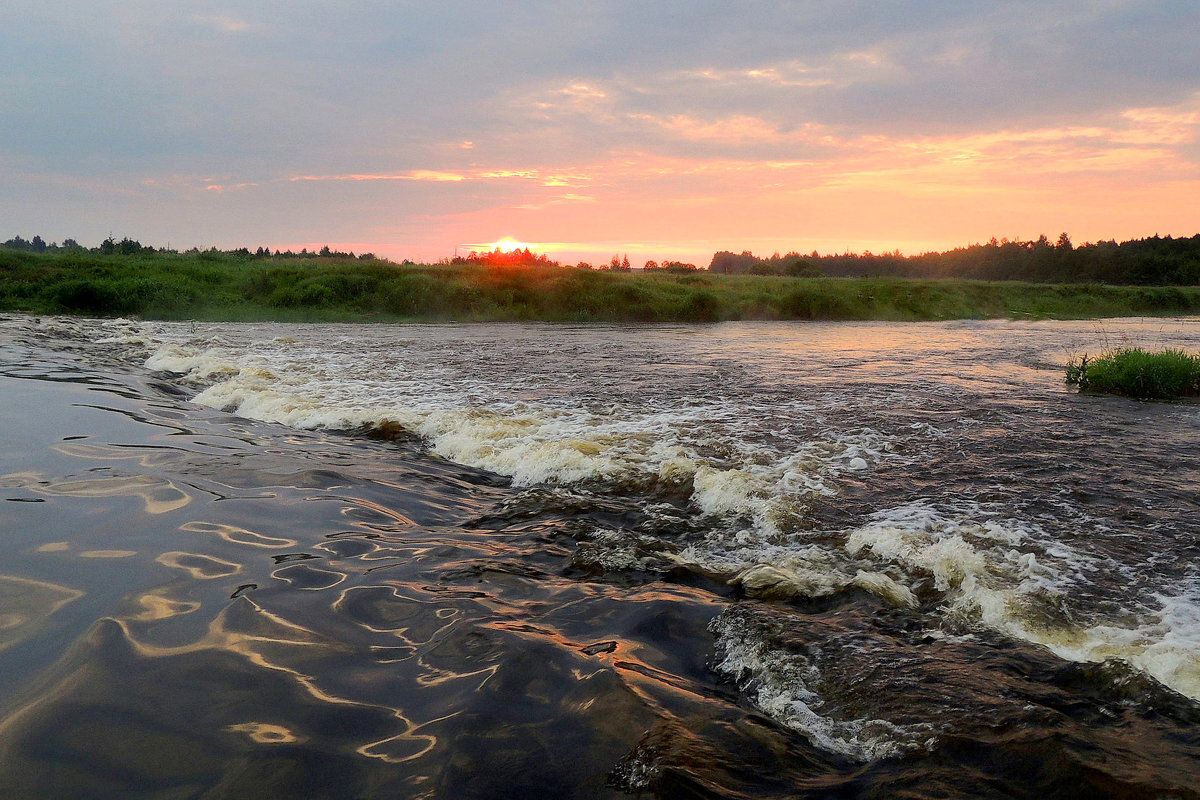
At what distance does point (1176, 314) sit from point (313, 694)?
57208 mm

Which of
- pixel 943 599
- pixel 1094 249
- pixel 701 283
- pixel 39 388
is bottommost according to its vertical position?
pixel 943 599

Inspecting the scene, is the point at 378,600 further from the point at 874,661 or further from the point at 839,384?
the point at 839,384

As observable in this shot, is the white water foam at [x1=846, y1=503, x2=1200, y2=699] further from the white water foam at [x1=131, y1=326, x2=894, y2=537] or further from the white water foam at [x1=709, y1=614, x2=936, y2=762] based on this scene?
the white water foam at [x1=709, y1=614, x2=936, y2=762]

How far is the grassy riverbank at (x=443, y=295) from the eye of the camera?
34.0 metres

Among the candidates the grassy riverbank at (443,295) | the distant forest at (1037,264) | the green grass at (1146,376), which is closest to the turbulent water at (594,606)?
the green grass at (1146,376)

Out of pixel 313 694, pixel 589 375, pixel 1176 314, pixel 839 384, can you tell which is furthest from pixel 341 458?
pixel 1176 314

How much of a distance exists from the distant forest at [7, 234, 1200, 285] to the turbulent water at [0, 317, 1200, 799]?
39.5m

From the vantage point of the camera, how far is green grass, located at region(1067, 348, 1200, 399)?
39.5ft

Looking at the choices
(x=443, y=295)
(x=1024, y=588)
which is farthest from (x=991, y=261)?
(x=1024, y=588)

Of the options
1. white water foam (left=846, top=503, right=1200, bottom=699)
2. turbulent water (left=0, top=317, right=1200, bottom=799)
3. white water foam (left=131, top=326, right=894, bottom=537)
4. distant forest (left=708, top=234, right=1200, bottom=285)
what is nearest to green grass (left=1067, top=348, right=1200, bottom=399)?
turbulent water (left=0, top=317, right=1200, bottom=799)

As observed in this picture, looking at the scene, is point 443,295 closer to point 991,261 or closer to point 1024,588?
point 1024,588

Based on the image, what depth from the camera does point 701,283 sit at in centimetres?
4531

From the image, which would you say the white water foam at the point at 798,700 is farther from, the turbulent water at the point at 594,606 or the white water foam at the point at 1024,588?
the white water foam at the point at 1024,588

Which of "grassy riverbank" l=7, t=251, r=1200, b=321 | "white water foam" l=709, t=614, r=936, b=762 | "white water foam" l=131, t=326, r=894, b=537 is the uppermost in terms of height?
"grassy riverbank" l=7, t=251, r=1200, b=321
